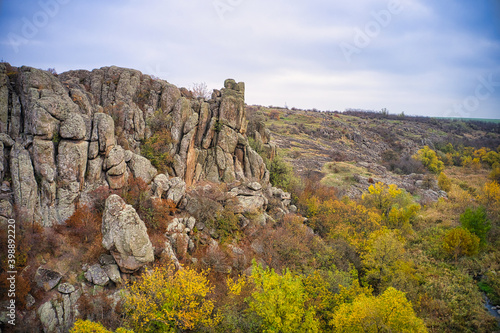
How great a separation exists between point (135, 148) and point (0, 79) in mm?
13173

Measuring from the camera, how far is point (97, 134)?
2489cm

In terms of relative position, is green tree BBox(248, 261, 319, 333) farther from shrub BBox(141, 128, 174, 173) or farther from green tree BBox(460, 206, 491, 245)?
green tree BBox(460, 206, 491, 245)

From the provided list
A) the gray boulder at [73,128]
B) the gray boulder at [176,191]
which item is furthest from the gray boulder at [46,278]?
the gray boulder at [176,191]

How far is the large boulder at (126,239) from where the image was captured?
19.5m

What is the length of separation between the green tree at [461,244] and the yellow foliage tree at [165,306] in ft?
129

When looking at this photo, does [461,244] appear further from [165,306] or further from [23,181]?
[23,181]

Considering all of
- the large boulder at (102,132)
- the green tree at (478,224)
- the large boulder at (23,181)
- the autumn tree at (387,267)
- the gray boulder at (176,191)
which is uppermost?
the large boulder at (102,132)

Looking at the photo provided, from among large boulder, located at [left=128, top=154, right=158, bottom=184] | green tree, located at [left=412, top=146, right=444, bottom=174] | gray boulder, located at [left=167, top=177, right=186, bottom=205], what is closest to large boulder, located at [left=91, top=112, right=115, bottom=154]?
large boulder, located at [left=128, top=154, right=158, bottom=184]

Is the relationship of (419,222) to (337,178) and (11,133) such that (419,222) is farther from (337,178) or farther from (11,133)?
(11,133)

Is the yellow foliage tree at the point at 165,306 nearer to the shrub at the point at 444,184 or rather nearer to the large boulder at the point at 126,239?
the large boulder at the point at 126,239

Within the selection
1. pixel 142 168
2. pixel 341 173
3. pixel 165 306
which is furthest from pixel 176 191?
pixel 341 173

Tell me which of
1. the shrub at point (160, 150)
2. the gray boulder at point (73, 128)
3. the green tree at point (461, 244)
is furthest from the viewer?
the green tree at point (461, 244)

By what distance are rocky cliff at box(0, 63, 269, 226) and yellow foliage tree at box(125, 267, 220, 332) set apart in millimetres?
10454

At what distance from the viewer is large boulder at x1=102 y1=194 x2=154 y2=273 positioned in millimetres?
19462
